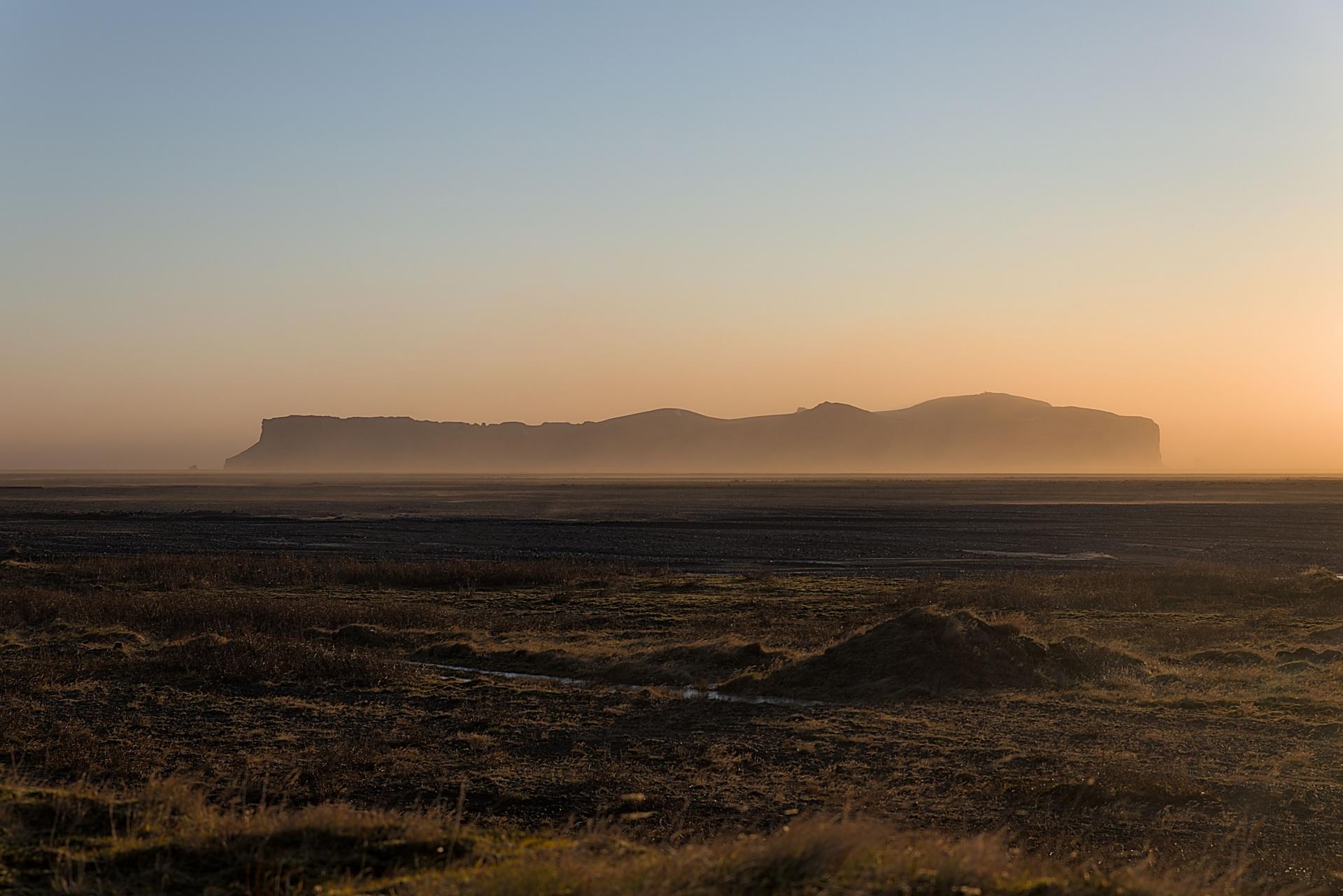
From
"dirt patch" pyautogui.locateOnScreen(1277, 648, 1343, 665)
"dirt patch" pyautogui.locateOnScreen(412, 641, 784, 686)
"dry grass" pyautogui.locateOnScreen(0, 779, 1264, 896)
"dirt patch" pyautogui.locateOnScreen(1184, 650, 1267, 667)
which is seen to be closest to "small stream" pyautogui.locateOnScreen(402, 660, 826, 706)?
"dirt patch" pyautogui.locateOnScreen(412, 641, 784, 686)

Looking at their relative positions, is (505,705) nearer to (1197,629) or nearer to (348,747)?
(348,747)

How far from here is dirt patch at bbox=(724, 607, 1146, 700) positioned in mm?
17906

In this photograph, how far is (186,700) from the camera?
17016 mm

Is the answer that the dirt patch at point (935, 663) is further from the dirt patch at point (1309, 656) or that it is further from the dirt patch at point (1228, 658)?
the dirt patch at point (1309, 656)

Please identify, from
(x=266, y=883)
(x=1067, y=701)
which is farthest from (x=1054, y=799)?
(x=266, y=883)

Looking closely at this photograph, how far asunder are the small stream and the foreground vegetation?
0.86 ft

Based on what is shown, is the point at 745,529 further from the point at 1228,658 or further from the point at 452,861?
the point at 452,861

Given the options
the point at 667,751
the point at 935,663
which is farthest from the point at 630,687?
the point at 935,663

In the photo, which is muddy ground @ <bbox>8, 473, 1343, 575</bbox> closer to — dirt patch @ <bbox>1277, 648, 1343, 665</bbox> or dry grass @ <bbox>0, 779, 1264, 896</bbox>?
dirt patch @ <bbox>1277, 648, 1343, 665</bbox>

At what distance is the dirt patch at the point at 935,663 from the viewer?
705 inches

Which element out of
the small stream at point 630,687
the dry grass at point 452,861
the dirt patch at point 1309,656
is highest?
the dry grass at point 452,861

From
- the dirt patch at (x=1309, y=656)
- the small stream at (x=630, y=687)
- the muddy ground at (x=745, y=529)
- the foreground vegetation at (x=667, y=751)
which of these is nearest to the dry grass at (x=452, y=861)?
the foreground vegetation at (x=667, y=751)

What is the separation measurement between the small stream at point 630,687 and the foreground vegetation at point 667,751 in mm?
261

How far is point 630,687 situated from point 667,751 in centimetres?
500
